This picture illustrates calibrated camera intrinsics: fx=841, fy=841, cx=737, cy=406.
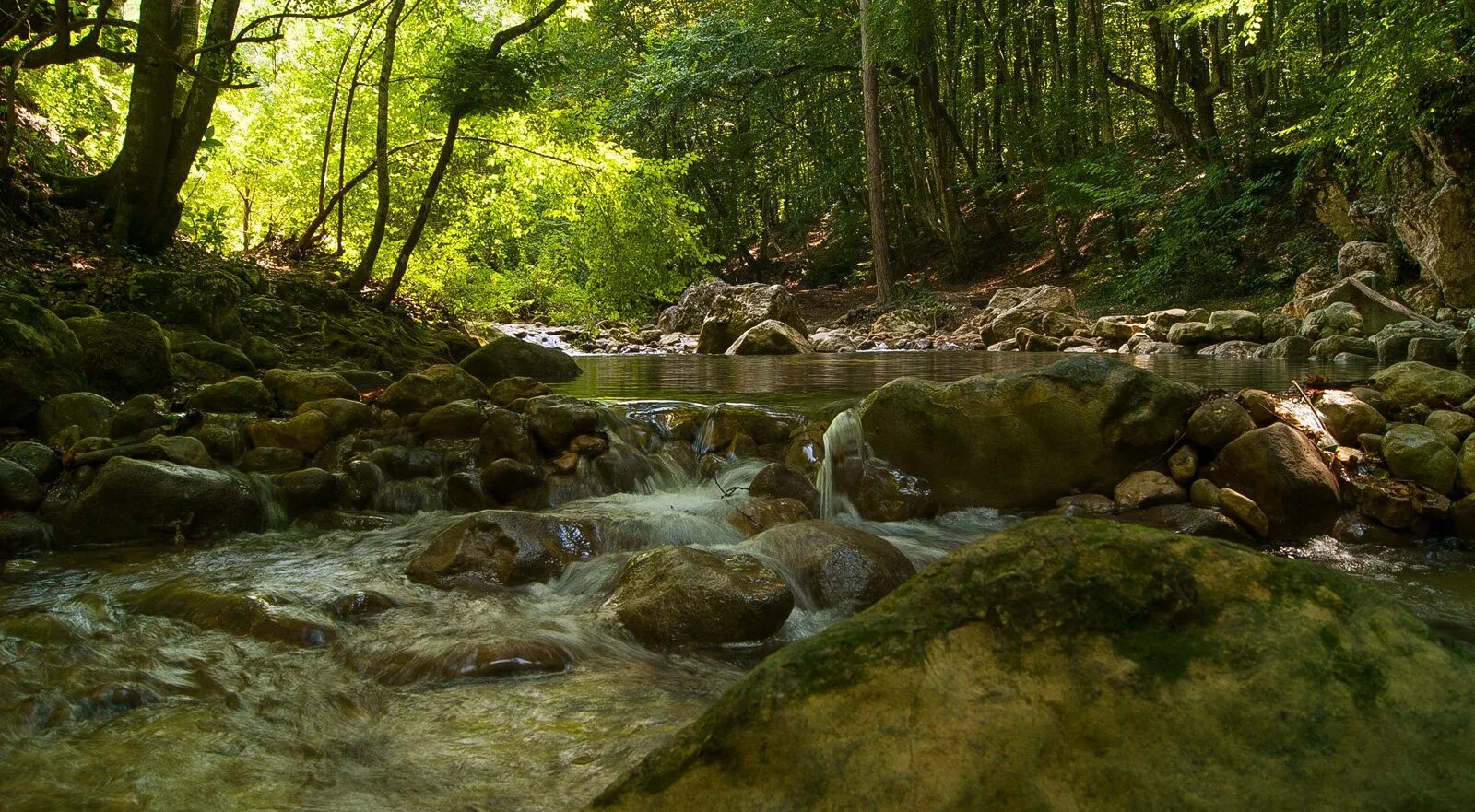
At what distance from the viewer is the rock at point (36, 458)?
490cm

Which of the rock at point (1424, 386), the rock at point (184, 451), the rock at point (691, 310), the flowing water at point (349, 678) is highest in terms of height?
the rock at point (691, 310)

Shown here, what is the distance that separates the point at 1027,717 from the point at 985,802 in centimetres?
18

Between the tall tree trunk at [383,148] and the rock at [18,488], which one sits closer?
the rock at [18,488]

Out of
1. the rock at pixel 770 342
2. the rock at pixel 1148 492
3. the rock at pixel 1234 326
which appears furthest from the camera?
the rock at pixel 770 342

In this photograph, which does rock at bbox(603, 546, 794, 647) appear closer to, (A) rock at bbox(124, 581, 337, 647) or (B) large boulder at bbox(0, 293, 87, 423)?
(A) rock at bbox(124, 581, 337, 647)

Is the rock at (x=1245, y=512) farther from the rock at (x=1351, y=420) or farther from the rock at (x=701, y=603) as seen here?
the rock at (x=701, y=603)

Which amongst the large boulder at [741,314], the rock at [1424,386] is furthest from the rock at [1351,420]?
the large boulder at [741,314]

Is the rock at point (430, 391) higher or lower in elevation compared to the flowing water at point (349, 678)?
higher

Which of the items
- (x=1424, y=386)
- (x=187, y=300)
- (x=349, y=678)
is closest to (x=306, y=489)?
(x=349, y=678)

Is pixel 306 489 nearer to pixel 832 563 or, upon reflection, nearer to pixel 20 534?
pixel 20 534

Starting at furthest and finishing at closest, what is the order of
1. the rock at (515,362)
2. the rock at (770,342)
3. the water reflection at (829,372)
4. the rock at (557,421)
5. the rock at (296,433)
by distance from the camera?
the rock at (770,342), the rock at (515,362), the water reflection at (829,372), the rock at (557,421), the rock at (296,433)

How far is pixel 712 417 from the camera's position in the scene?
699 cm

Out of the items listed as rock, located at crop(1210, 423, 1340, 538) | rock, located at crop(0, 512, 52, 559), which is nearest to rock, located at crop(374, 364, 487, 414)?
rock, located at crop(0, 512, 52, 559)

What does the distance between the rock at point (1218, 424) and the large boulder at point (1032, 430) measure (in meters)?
0.11
